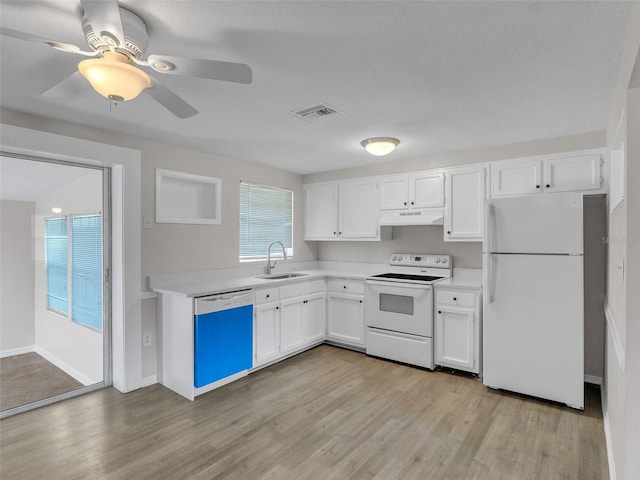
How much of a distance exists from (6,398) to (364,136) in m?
3.62

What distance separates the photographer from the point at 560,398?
2766 millimetres

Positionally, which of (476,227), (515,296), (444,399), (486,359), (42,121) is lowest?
(444,399)

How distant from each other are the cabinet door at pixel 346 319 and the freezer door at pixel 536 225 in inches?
64.2

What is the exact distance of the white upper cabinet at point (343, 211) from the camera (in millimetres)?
4371

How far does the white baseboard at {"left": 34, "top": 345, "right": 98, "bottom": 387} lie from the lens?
2943 mm

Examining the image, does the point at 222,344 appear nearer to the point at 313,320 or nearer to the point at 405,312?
the point at 313,320

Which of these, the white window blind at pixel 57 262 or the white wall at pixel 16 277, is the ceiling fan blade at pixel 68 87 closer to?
the white wall at pixel 16 277

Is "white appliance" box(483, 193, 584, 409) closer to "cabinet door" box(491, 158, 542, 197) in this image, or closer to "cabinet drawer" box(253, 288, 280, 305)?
"cabinet door" box(491, 158, 542, 197)

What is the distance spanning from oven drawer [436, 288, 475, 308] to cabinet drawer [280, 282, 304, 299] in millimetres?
1481

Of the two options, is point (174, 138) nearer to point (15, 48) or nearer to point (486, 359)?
point (15, 48)

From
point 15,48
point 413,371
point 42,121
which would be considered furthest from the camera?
point 413,371

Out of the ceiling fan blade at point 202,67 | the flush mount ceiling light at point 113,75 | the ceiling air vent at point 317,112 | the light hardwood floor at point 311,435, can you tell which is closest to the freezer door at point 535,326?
the light hardwood floor at point 311,435

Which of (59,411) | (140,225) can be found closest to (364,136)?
(140,225)

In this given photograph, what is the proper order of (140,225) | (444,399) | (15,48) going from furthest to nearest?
1. (140,225)
2. (444,399)
3. (15,48)
